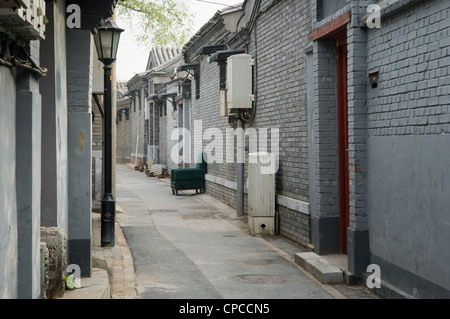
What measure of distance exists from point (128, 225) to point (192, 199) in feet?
19.1

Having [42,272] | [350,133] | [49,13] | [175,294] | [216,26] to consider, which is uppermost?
[216,26]

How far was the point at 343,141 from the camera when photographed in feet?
31.2

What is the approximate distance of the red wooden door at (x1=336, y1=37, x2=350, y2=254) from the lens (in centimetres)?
941

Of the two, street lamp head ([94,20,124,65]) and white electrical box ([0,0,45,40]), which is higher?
street lamp head ([94,20,124,65])

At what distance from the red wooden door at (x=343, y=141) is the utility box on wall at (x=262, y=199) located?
2568 mm

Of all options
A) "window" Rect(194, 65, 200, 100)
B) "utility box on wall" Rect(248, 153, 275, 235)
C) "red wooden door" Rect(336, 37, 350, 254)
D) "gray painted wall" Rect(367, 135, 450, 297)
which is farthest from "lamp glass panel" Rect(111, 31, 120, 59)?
"window" Rect(194, 65, 200, 100)

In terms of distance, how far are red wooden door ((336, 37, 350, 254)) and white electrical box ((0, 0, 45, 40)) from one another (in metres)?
5.47

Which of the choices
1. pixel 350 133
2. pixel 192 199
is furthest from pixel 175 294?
pixel 192 199

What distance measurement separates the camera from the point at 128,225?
1356 centimetres

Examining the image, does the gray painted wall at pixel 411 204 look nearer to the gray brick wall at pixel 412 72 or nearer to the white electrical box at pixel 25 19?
the gray brick wall at pixel 412 72

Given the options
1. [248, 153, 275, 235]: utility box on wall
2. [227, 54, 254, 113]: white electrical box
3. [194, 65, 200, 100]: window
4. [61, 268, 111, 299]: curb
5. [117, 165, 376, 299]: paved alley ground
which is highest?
[194, 65, 200, 100]: window

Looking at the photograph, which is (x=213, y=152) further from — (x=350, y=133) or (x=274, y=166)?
(x=350, y=133)

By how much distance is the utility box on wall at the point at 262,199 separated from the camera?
11992 millimetres

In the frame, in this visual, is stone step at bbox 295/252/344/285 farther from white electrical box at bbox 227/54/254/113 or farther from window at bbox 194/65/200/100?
window at bbox 194/65/200/100
